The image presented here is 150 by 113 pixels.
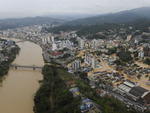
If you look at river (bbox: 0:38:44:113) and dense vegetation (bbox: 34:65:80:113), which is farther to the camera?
river (bbox: 0:38:44:113)

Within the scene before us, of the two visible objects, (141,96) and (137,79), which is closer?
(141,96)

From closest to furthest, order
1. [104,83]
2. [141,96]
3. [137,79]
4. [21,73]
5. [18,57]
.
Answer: [141,96] < [104,83] < [137,79] < [21,73] < [18,57]

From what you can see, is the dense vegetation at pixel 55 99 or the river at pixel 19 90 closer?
the dense vegetation at pixel 55 99

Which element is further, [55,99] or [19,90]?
[19,90]

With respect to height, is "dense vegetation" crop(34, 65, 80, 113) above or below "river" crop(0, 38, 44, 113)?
above

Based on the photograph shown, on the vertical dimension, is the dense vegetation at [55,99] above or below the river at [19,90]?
above

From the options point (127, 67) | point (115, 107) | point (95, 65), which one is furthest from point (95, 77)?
point (115, 107)

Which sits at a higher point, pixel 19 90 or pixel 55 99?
pixel 55 99

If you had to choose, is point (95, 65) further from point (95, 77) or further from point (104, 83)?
point (104, 83)
